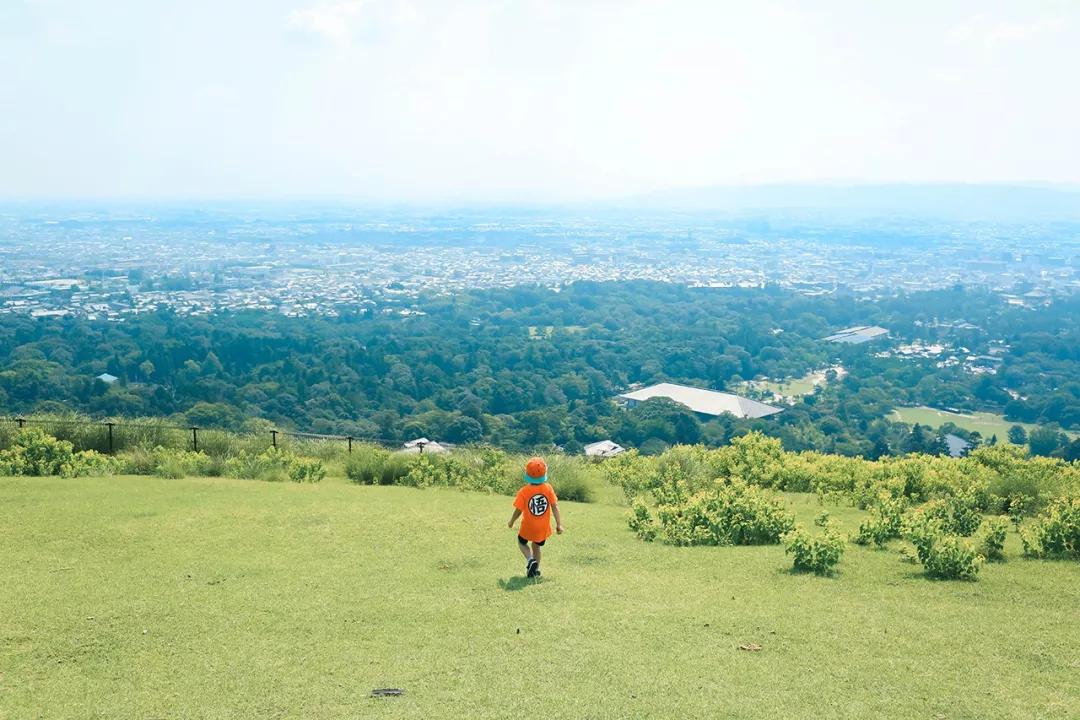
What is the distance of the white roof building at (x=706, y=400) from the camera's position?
47375mm

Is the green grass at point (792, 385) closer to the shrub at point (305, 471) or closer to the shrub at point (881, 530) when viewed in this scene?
the shrub at point (305, 471)

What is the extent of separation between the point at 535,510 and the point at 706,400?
44.7 meters

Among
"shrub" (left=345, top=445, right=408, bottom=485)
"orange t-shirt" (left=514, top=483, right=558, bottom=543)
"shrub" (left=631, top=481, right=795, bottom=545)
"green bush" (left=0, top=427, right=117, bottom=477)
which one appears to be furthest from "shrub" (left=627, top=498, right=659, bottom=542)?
"green bush" (left=0, top=427, right=117, bottom=477)

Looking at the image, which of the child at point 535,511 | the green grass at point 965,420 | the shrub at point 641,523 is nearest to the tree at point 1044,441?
the green grass at point 965,420

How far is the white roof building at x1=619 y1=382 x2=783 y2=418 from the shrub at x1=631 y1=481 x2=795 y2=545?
3670 cm

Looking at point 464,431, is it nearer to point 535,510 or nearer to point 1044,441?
point 1044,441

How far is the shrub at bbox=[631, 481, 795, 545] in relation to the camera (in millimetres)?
9453

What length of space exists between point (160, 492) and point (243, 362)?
1849 inches

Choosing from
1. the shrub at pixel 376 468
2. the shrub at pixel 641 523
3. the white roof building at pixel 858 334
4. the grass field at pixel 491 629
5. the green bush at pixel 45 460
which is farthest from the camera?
the white roof building at pixel 858 334

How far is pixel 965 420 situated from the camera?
162ft

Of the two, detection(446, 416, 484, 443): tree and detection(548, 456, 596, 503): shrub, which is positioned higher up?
detection(548, 456, 596, 503): shrub

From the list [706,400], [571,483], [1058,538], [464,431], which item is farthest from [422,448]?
[706,400]

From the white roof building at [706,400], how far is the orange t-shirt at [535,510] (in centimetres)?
3907

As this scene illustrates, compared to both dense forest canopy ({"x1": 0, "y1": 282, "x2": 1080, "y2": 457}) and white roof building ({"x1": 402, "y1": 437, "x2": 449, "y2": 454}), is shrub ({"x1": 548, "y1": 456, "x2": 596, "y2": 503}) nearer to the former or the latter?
white roof building ({"x1": 402, "y1": 437, "x2": 449, "y2": 454})
